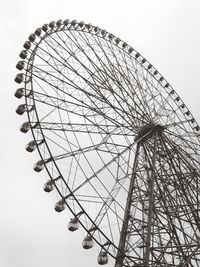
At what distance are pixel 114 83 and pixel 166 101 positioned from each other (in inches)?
193

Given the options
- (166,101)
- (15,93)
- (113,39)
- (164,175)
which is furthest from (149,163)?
(113,39)

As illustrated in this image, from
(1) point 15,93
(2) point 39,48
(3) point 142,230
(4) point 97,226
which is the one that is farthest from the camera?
(2) point 39,48

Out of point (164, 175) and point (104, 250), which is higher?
point (164, 175)

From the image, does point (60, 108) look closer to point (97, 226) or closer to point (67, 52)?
point (67, 52)

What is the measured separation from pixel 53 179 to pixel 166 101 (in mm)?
12704

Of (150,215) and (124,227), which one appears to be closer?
(150,215)

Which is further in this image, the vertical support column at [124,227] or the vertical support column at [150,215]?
the vertical support column at [124,227]

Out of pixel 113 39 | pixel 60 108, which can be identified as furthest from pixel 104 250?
pixel 113 39

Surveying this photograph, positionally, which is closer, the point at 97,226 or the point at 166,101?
the point at 97,226

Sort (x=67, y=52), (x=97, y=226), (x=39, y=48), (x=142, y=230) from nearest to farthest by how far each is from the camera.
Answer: (x=97, y=226) < (x=142, y=230) < (x=39, y=48) < (x=67, y=52)

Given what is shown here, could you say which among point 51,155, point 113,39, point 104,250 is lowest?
point 104,250

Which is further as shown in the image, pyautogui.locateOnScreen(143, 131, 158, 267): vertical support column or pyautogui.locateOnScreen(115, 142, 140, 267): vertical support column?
pyautogui.locateOnScreen(115, 142, 140, 267): vertical support column

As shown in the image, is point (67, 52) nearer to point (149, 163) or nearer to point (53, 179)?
point (149, 163)

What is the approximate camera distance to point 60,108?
702 inches
